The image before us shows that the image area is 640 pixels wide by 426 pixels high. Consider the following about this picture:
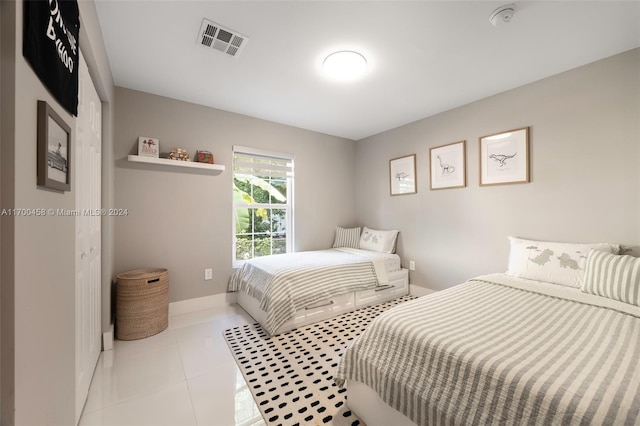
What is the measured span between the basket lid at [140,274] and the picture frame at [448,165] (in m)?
3.28

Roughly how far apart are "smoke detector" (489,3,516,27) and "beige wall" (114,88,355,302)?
2580 millimetres

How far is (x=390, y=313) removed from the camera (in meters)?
1.48

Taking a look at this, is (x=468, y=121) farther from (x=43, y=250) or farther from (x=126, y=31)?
(x=43, y=250)

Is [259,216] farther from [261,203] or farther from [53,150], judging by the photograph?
[53,150]

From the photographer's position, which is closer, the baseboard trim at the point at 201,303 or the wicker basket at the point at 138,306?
the wicker basket at the point at 138,306

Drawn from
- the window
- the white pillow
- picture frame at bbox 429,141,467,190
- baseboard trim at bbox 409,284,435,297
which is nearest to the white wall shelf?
the window

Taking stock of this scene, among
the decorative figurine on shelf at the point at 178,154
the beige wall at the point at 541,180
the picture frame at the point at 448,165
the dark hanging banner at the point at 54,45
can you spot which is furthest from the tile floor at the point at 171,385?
the picture frame at the point at 448,165

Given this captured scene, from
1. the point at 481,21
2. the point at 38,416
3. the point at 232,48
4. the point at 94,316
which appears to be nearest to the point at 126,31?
the point at 232,48

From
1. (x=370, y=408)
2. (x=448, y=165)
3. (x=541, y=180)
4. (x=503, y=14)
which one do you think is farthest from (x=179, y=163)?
(x=541, y=180)

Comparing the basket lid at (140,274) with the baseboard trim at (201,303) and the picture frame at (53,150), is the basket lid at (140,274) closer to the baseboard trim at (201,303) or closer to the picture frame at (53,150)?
the baseboard trim at (201,303)

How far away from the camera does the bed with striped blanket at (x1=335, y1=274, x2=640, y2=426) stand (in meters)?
0.85

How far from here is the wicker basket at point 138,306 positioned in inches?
87.7

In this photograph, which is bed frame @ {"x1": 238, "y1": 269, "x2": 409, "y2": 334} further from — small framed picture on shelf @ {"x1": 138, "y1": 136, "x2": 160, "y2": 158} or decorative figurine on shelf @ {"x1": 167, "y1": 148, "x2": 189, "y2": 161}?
small framed picture on shelf @ {"x1": 138, "y1": 136, "x2": 160, "y2": 158}

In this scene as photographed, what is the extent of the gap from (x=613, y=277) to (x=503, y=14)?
Answer: 73.5 inches
